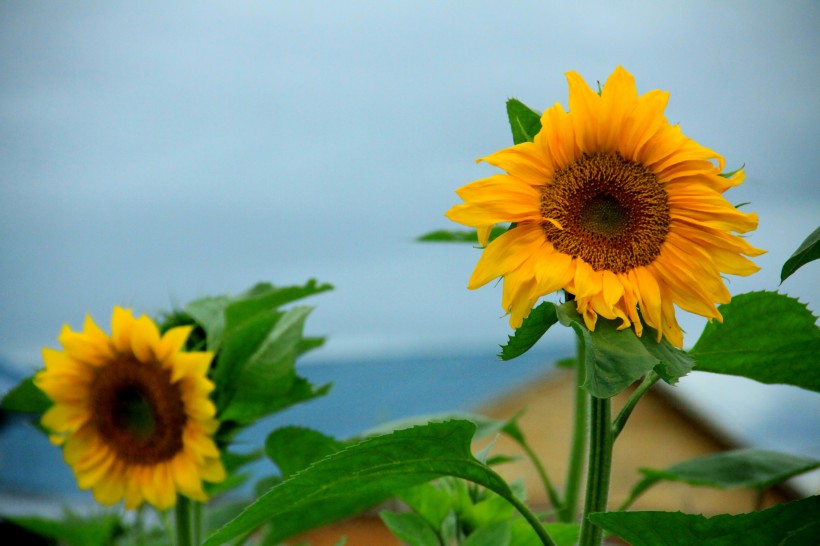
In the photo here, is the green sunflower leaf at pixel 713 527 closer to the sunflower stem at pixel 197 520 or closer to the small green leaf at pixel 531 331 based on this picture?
the small green leaf at pixel 531 331

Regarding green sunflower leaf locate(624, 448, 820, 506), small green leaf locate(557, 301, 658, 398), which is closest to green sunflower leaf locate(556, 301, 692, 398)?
small green leaf locate(557, 301, 658, 398)

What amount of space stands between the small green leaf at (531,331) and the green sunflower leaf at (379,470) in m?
0.05

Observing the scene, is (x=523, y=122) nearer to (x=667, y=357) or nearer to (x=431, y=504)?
(x=667, y=357)

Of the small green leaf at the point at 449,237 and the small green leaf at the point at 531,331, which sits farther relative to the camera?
the small green leaf at the point at 449,237

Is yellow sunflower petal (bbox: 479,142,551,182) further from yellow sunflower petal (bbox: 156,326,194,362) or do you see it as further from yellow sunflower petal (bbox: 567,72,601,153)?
yellow sunflower petal (bbox: 156,326,194,362)

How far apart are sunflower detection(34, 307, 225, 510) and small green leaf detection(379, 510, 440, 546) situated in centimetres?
21

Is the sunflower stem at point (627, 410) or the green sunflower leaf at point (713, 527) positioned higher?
the sunflower stem at point (627, 410)

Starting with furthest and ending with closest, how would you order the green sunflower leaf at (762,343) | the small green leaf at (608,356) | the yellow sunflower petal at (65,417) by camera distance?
the yellow sunflower petal at (65,417) < the green sunflower leaf at (762,343) < the small green leaf at (608,356)

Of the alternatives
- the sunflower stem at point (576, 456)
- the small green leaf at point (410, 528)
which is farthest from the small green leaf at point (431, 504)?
the sunflower stem at point (576, 456)

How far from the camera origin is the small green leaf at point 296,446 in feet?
2.07

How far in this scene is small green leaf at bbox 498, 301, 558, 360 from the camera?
1.28 ft

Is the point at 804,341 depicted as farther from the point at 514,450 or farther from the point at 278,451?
the point at 514,450

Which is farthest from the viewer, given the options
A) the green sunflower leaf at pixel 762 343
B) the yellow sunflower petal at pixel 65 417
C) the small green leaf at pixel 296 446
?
the yellow sunflower petal at pixel 65 417

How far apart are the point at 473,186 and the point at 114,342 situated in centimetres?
41
